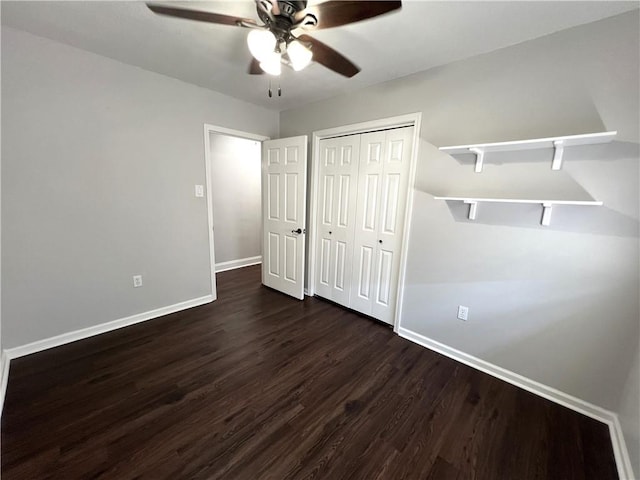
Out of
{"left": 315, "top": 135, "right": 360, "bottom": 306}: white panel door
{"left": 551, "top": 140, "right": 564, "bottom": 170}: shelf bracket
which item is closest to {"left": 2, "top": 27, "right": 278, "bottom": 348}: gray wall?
{"left": 315, "top": 135, "right": 360, "bottom": 306}: white panel door

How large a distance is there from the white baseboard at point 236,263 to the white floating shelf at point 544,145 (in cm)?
381

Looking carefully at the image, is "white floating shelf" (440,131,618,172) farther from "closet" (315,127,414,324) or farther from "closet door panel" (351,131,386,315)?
"closet door panel" (351,131,386,315)

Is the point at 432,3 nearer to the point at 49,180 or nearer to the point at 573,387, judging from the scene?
the point at 573,387

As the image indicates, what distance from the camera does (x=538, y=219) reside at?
1.78 metres

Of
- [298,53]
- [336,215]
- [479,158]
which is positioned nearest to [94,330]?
[336,215]

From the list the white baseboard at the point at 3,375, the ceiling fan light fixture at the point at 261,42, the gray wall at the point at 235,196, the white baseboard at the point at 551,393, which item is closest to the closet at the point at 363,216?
the white baseboard at the point at 551,393

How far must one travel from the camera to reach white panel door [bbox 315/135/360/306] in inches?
114

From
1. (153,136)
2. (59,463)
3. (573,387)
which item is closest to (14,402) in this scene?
(59,463)

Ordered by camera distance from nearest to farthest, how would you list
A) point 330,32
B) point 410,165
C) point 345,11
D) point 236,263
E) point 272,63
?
point 345,11
point 272,63
point 330,32
point 410,165
point 236,263

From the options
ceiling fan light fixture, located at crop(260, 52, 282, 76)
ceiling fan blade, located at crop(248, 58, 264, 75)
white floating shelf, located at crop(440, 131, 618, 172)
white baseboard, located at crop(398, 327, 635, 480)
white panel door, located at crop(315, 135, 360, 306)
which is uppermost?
ceiling fan blade, located at crop(248, 58, 264, 75)

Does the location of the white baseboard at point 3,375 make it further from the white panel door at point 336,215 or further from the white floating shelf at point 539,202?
the white floating shelf at point 539,202

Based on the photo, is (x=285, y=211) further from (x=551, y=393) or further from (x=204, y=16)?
(x=551, y=393)

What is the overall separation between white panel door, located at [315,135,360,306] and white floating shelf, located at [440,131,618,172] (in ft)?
3.63

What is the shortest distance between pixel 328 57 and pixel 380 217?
1.54m
